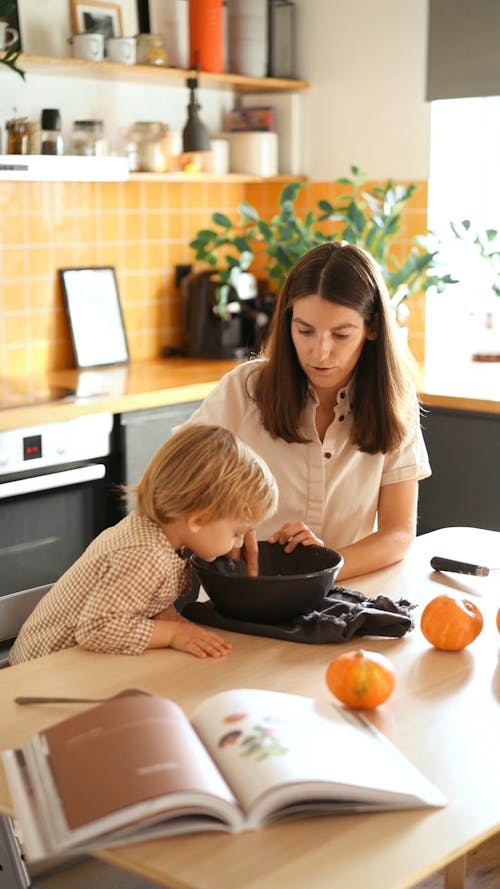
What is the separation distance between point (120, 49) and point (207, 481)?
248cm

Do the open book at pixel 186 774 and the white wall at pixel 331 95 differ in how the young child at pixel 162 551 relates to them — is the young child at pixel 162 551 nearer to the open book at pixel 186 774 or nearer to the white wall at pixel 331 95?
the open book at pixel 186 774

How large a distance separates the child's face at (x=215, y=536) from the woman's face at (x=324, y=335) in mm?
498

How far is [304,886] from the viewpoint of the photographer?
1.11m

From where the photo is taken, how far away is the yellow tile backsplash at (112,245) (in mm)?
3898

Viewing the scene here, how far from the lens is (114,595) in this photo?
1752 millimetres

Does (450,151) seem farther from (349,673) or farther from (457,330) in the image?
(349,673)

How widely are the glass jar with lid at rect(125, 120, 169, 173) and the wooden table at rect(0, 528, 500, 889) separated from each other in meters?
2.27

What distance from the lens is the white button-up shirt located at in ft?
7.79

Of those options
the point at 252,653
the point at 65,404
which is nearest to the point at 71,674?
the point at 252,653

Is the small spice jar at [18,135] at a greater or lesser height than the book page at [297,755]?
greater

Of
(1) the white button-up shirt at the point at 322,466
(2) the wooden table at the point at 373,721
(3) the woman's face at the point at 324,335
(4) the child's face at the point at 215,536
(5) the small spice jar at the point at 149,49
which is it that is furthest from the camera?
(5) the small spice jar at the point at 149,49

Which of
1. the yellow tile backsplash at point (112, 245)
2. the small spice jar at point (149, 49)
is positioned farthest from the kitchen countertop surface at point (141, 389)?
the small spice jar at point (149, 49)

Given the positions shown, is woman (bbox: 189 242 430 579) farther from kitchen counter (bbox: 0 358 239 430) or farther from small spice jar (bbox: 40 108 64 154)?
small spice jar (bbox: 40 108 64 154)

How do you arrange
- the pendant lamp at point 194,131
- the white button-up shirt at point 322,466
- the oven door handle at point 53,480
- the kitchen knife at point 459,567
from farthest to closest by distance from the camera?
1. the pendant lamp at point 194,131
2. the oven door handle at point 53,480
3. the white button-up shirt at point 322,466
4. the kitchen knife at point 459,567
